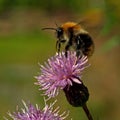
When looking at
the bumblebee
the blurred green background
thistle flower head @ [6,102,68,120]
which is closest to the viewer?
thistle flower head @ [6,102,68,120]

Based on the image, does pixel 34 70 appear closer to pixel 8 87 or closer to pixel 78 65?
pixel 8 87

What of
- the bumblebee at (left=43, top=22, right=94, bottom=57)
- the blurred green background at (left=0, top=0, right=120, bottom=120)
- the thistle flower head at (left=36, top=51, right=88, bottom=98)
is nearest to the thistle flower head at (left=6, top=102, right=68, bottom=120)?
the thistle flower head at (left=36, top=51, right=88, bottom=98)

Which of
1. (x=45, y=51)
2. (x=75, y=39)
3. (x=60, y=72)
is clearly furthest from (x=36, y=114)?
(x=45, y=51)

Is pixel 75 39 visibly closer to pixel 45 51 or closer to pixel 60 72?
pixel 60 72

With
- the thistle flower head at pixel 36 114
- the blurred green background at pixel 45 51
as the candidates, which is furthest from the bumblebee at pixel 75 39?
the blurred green background at pixel 45 51

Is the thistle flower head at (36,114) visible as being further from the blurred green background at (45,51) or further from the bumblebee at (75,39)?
the blurred green background at (45,51)

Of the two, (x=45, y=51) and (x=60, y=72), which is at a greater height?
(x=45, y=51)

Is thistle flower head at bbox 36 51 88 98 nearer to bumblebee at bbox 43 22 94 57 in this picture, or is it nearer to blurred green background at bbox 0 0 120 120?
bumblebee at bbox 43 22 94 57
